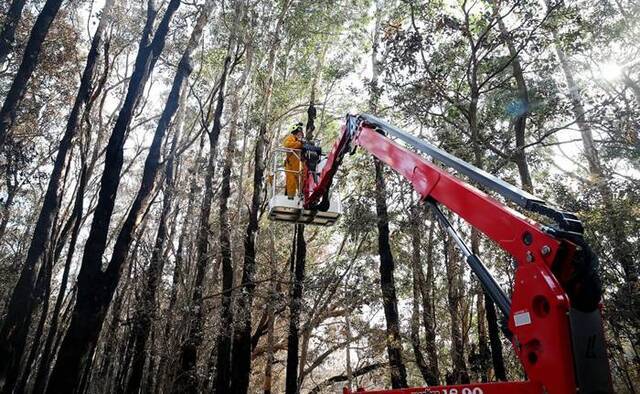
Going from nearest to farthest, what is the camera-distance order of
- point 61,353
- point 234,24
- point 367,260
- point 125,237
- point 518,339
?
point 518,339 → point 61,353 → point 125,237 → point 234,24 → point 367,260

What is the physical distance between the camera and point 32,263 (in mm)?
9898

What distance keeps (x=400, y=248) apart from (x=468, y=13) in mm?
7536

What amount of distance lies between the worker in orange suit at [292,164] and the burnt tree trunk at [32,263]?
5149 millimetres

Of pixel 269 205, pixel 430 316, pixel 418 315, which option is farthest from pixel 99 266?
pixel 418 315

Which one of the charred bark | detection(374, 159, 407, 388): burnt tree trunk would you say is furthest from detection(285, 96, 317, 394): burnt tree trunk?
detection(374, 159, 407, 388): burnt tree trunk

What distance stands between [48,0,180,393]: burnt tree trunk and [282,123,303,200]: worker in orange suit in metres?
2.20

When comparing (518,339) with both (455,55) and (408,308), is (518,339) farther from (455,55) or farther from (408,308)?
(408,308)

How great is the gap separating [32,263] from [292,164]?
588 centimetres

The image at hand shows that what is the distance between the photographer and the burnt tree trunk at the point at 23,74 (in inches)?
342

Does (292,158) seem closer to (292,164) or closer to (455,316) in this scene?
(292,164)

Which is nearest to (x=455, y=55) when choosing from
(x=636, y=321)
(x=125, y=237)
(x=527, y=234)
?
(x=636, y=321)

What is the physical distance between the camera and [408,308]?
13.9 metres

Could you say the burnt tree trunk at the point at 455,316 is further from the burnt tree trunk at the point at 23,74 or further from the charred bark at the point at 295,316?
the burnt tree trunk at the point at 23,74

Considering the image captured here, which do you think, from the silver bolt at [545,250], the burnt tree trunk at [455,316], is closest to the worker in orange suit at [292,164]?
the burnt tree trunk at [455,316]
